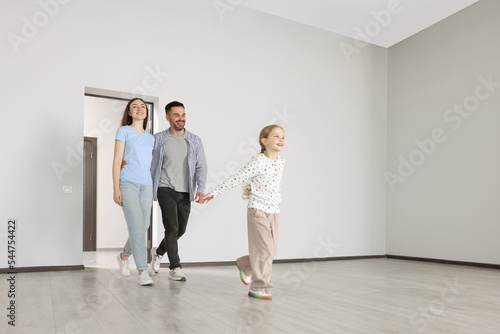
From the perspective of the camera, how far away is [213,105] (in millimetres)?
4879

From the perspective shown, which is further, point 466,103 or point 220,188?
point 466,103

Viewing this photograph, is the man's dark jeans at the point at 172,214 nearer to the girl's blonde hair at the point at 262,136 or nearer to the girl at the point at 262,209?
the girl at the point at 262,209

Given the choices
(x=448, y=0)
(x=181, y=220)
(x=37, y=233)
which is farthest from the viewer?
(x=448, y=0)

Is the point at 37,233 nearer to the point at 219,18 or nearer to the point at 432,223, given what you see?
the point at 219,18

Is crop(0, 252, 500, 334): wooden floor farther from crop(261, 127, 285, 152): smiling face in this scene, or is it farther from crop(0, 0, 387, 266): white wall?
crop(261, 127, 285, 152): smiling face

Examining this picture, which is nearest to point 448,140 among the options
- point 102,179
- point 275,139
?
point 275,139

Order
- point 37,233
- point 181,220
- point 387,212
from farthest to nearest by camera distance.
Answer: point 387,212
point 37,233
point 181,220

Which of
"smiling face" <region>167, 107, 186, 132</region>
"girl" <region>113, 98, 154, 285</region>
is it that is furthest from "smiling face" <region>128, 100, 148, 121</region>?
"smiling face" <region>167, 107, 186, 132</region>

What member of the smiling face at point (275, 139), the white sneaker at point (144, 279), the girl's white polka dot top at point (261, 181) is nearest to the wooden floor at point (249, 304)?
the white sneaker at point (144, 279)

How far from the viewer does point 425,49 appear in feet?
19.1

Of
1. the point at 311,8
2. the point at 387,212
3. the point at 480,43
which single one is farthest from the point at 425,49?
the point at 387,212

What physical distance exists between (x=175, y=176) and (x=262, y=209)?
0.98 metres

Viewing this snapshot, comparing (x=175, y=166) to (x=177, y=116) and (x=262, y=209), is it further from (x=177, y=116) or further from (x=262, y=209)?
(x=262, y=209)

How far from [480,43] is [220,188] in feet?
12.9
